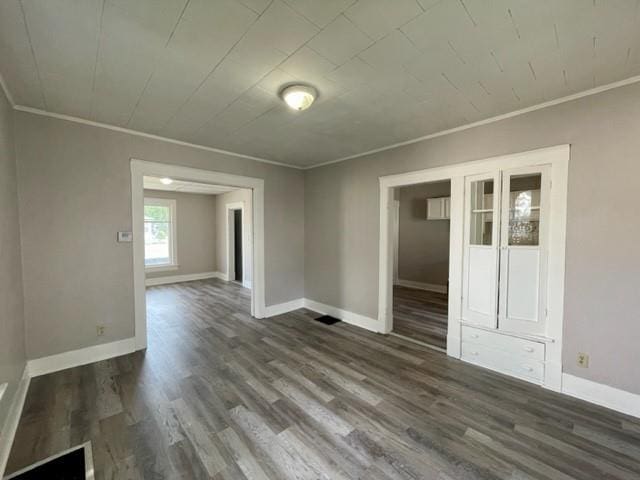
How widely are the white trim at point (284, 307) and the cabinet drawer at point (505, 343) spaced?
110 inches

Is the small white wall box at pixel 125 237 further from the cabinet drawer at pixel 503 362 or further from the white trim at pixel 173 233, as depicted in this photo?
the white trim at pixel 173 233

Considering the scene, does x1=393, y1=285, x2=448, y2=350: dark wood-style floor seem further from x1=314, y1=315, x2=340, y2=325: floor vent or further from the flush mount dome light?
the flush mount dome light

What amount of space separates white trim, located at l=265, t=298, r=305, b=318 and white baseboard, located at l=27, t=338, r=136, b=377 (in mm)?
1899

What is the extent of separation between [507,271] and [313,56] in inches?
105

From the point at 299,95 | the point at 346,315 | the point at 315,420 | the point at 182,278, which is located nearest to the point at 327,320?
the point at 346,315

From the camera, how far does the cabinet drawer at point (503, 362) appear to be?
2512 mm

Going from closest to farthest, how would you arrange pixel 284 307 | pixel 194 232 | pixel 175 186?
pixel 284 307, pixel 175 186, pixel 194 232

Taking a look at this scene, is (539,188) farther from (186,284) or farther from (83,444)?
(186,284)

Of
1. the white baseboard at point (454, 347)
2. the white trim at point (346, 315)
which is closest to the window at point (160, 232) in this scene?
the white trim at point (346, 315)

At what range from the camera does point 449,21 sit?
4.66 ft

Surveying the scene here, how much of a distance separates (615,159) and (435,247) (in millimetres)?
4477

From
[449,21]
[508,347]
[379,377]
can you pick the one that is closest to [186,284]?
[379,377]

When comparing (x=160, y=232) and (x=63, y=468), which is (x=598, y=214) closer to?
(x=63, y=468)

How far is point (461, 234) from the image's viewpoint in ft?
9.86
